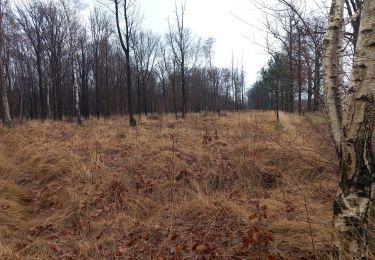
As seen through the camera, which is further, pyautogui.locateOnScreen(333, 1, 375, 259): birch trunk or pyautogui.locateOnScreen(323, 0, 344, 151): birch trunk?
pyautogui.locateOnScreen(323, 0, 344, 151): birch trunk

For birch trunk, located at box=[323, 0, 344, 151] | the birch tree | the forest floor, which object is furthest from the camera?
the forest floor

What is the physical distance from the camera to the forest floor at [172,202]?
3.43m

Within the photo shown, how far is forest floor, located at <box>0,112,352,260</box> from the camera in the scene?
3.43 m

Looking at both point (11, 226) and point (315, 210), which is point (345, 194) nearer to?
point (315, 210)

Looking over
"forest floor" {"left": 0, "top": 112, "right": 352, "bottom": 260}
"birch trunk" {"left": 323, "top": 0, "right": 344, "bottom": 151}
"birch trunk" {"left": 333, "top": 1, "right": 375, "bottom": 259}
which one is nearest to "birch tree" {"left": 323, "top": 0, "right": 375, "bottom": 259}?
"birch trunk" {"left": 333, "top": 1, "right": 375, "bottom": 259}

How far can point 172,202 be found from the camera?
500cm

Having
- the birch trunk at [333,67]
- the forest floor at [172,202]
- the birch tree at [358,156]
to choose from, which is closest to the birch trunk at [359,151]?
the birch tree at [358,156]

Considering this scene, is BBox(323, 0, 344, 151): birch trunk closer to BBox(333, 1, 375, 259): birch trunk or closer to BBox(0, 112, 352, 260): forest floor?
BBox(333, 1, 375, 259): birch trunk

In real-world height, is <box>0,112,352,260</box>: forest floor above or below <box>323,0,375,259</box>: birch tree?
below

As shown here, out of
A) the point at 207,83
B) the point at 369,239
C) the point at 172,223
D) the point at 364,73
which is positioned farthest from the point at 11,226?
the point at 207,83

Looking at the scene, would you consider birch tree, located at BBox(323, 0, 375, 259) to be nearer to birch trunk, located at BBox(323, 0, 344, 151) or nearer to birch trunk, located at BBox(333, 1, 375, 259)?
birch trunk, located at BBox(333, 1, 375, 259)

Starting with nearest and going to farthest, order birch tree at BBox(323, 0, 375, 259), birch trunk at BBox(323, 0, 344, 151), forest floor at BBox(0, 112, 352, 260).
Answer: birch tree at BBox(323, 0, 375, 259) < birch trunk at BBox(323, 0, 344, 151) < forest floor at BBox(0, 112, 352, 260)

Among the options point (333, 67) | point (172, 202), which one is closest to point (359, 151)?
point (333, 67)

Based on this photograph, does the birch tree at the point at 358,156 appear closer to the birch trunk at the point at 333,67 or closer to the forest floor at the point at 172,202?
the forest floor at the point at 172,202
